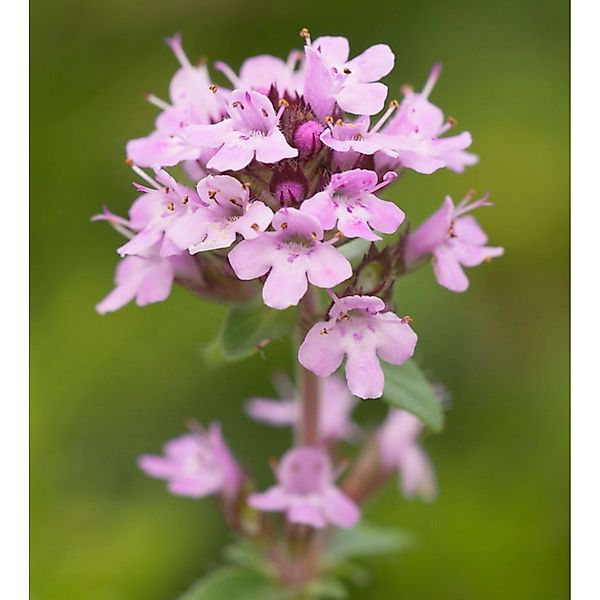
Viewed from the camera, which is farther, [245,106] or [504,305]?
[504,305]

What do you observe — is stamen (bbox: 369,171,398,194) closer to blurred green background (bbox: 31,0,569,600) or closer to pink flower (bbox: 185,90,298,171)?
pink flower (bbox: 185,90,298,171)

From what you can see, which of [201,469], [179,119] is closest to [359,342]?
[179,119]

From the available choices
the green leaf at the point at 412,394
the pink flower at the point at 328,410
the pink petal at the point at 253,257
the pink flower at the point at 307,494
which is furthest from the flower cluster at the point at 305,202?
the pink flower at the point at 328,410

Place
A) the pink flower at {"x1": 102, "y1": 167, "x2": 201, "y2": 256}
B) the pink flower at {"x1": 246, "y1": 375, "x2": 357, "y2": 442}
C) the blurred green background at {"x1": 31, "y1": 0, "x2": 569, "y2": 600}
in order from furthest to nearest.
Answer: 1. the blurred green background at {"x1": 31, "y1": 0, "x2": 569, "y2": 600}
2. the pink flower at {"x1": 246, "y1": 375, "x2": 357, "y2": 442}
3. the pink flower at {"x1": 102, "y1": 167, "x2": 201, "y2": 256}

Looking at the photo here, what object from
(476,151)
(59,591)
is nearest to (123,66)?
(476,151)

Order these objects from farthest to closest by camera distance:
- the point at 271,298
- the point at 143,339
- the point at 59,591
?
1. the point at 143,339
2. the point at 59,591
3. the point at 271,298

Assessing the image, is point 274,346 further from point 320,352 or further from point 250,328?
point 320,352

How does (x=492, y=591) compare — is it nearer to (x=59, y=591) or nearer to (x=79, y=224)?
(x=59, y=591)

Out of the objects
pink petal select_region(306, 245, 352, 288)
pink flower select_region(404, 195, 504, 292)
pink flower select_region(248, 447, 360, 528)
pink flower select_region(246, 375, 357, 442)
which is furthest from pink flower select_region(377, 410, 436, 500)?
pink petal select_region(306, 245, 352, 288)
